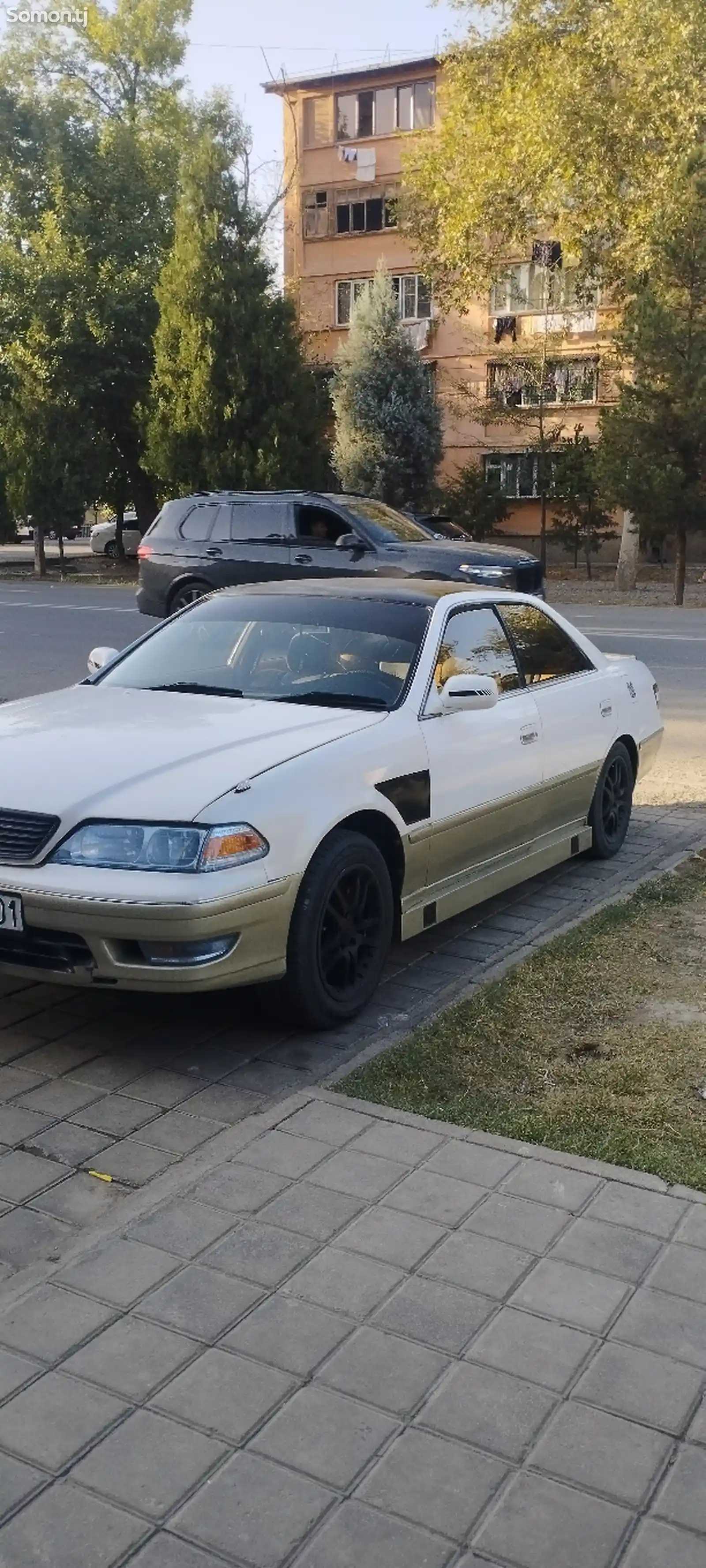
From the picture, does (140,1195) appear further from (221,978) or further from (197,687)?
(197,687)

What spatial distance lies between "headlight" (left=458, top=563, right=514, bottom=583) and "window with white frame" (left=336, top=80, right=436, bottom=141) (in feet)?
89.8

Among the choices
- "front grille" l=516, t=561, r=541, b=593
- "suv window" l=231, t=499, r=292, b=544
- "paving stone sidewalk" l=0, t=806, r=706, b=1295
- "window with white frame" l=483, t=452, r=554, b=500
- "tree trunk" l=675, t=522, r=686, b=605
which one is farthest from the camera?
"window with white frame" l=483, t=452, r=554, b=500

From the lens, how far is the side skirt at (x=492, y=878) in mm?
5375

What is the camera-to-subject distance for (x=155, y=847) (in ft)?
14.5

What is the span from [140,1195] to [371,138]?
1613 inches

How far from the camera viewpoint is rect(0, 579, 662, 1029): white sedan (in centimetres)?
440

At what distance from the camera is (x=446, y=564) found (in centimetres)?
1528

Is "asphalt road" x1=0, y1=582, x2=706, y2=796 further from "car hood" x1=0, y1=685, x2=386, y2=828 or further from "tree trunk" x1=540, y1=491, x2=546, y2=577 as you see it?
"tree trunk" x1=540, y1=491, x2=546, y2=577

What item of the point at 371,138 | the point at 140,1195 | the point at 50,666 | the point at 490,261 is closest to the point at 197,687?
the point at 140,1195

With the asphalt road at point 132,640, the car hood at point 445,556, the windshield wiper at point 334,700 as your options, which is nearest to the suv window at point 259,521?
the car hood at point 445,556

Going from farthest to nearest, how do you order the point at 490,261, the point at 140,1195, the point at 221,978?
the point at 490,261, the point at 221,978, the point at 140,1195

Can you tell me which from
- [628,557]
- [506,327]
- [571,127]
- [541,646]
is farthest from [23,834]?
[506,327]

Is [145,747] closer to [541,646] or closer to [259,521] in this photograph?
[541,646]

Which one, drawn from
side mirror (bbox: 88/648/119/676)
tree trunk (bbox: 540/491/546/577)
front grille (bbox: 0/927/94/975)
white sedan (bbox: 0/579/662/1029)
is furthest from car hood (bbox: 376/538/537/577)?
tree trunk (bbox: 540/491/546/577)
